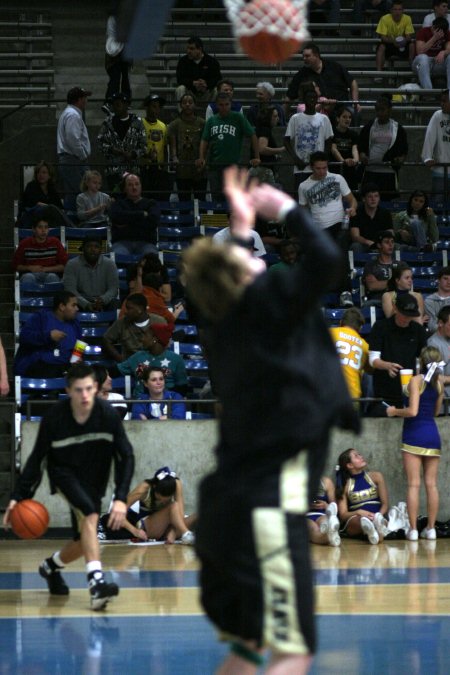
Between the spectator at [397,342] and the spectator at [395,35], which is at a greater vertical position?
the spectator at [395,35]

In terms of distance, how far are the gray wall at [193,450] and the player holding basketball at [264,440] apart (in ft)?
28.2

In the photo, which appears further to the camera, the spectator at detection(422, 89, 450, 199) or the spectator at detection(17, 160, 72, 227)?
the spectator at detection(422, 89, 450, 199)

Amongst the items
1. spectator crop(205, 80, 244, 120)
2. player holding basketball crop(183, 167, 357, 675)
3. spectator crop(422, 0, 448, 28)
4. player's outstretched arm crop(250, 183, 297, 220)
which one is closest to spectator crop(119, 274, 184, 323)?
spectator crop(205, 80, 244, 120)

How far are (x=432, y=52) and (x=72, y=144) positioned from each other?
695 centimetres

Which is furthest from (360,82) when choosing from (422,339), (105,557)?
(105,557)

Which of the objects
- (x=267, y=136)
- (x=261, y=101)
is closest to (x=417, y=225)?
(x=267, y=136)

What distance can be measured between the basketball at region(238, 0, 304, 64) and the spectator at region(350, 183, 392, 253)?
33.0 feet

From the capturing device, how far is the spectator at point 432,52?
69.8 ft

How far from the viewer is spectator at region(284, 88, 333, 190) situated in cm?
1728

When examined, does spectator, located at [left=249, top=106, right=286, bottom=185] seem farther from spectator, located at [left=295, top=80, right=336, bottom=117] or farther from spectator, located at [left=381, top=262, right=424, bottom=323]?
spectator, located at [left=381, top=262, right=424, bottom=323]

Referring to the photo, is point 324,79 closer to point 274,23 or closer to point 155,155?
point 155,155

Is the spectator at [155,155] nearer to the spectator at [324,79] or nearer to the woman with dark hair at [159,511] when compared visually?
the spectator at [324,79]

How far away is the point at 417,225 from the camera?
17188 mm

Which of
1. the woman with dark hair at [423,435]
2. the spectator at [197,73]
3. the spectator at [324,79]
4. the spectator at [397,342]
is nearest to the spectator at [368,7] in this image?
the spectator at [324,79]
